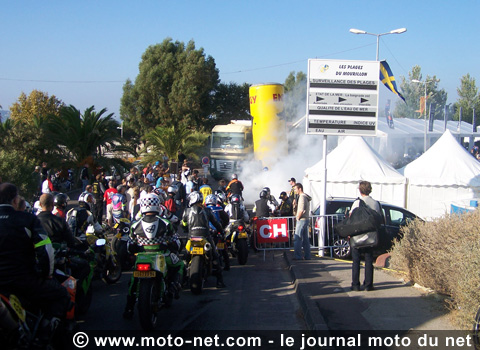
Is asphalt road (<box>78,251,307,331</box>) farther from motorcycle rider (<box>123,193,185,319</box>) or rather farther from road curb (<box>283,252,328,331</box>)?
motorcycle rider (<box>123,193,185,319</box>)

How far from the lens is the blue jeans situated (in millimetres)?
11250

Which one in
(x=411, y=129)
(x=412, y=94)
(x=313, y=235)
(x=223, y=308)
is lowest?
(x=223, y=308)

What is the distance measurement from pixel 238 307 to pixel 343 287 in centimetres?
199

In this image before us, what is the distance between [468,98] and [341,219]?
8216 cm

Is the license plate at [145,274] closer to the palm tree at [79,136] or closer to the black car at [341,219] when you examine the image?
the black car at [341,219]

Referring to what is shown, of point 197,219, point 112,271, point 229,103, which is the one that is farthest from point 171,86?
point 197,219

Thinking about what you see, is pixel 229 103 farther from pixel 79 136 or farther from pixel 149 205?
pixel 149 205

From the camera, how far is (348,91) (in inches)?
441

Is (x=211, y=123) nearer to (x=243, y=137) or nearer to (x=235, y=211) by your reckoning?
(x=243, y=137)

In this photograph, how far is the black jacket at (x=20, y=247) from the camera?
442cm

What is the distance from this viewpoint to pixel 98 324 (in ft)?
21.5

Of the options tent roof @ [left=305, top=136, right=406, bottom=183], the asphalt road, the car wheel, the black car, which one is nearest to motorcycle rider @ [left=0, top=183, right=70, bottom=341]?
the asphalt road

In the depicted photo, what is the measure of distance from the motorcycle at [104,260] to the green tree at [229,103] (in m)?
40.0

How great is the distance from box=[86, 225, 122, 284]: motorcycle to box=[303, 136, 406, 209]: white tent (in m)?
10.3
